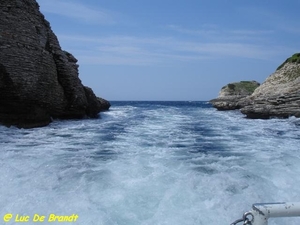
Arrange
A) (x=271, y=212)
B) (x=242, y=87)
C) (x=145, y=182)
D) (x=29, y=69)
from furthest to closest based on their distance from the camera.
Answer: (x=242, y=87)
(x=29, y=69)
(x=145, y=182)
(x=271, y=212)

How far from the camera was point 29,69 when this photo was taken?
19156 millimetres

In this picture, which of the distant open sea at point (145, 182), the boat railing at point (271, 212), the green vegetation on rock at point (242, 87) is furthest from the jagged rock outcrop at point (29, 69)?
the green vegetation on rock at point (242, 87)

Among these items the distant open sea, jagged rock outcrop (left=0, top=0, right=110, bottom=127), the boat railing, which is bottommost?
the distant open sea

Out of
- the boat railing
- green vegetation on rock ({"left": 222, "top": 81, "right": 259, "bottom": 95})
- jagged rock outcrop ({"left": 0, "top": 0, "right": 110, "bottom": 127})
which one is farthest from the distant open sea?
green vegetation on rock ({"left": 222, "top": 81, "right": 259, "bottom": 95})

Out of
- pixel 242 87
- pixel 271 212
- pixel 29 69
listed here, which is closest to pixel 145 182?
pixel 271 212

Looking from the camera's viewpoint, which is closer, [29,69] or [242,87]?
[29,69]

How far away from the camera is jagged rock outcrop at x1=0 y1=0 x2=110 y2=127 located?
1803cm

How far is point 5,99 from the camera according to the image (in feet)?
60.5

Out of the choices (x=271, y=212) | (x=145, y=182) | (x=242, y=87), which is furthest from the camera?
(x=242, y=87)

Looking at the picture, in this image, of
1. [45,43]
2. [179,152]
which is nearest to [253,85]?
[45,43]

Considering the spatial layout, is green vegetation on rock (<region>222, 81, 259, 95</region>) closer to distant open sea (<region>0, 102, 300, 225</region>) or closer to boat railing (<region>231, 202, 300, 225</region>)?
distant open sea (<region>0, 102, 300, 225</region>)

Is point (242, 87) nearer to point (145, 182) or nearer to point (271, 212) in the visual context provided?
point (145, 182)

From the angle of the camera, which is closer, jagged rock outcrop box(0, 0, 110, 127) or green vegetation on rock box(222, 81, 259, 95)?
jagged rock outcrop box(0, 0, 110, 127)

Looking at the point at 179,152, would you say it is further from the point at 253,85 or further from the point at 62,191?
the point at 253,85
